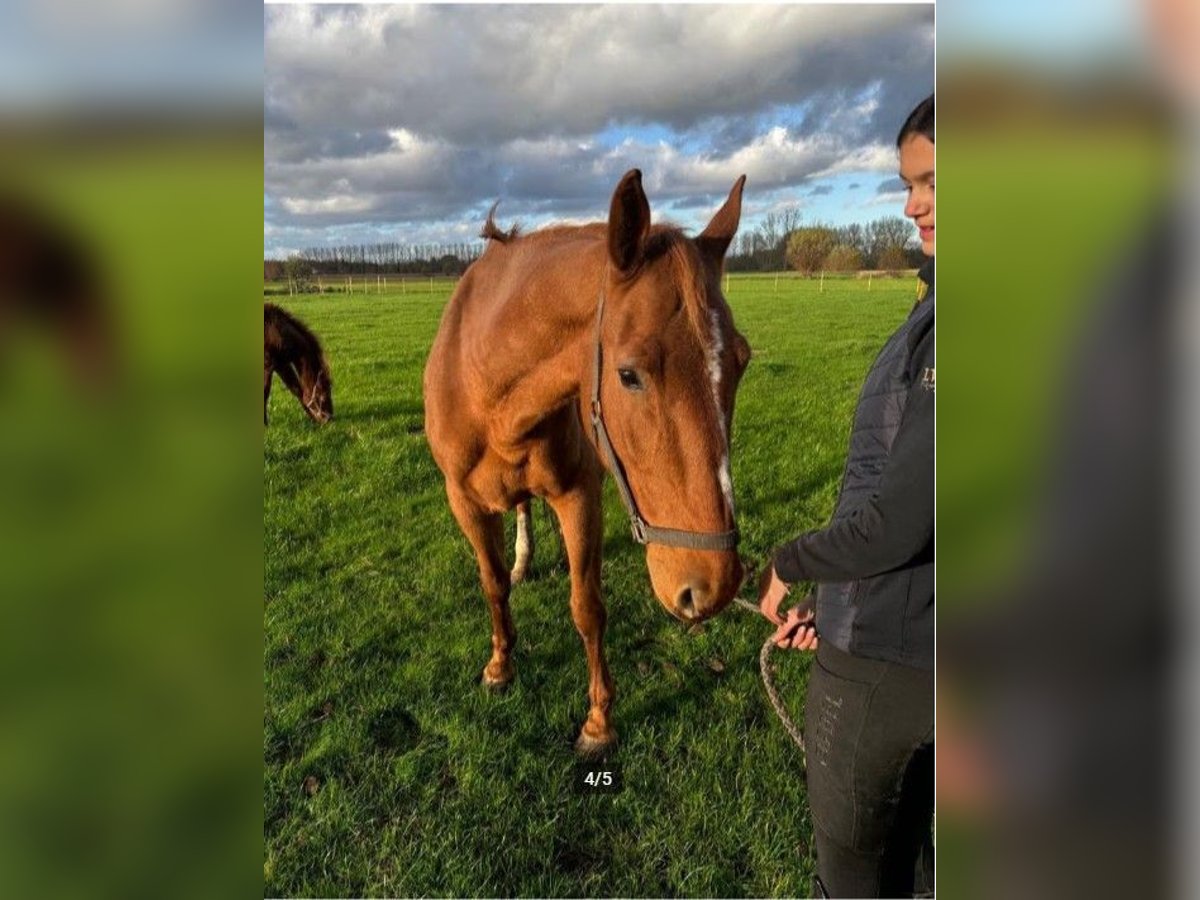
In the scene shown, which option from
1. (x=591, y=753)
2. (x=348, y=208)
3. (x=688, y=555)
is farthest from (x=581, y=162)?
(x=591, y=753)

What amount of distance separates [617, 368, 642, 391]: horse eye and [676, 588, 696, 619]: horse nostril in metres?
0.57

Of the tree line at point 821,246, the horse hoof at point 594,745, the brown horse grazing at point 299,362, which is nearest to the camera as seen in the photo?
the tree line at point 821,246

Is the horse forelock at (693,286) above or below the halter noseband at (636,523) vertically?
above

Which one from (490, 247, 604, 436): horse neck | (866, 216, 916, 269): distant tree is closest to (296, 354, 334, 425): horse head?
(490, 247, 604, 436): horse neck

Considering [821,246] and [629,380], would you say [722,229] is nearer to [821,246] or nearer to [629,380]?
[821,246]

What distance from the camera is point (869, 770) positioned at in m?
1.42

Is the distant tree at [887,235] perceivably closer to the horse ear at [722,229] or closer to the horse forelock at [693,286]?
the horse ear at [722,229]

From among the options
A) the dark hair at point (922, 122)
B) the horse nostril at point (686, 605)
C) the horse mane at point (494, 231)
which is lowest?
the horse nostril at point (686, 605)

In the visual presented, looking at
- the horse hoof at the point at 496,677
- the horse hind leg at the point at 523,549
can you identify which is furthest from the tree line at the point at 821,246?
the horse hind leg at the point at 523,549

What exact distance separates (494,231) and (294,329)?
79 centimetres

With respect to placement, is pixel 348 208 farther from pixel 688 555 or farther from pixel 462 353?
pixel 688 555
